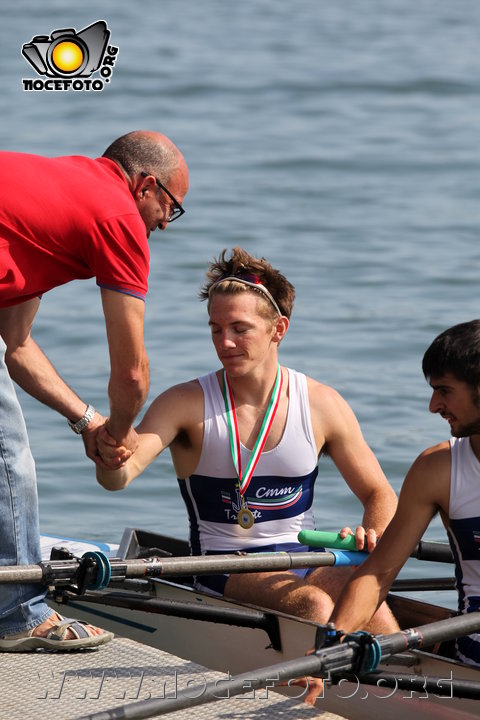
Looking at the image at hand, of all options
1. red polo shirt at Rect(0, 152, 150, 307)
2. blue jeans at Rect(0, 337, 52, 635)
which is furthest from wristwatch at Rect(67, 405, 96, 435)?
red polo shirt at Rect(0, 152, 150, 307)

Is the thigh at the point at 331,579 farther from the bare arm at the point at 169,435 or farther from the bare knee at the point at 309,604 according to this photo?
the bare arm at the point at 169,435

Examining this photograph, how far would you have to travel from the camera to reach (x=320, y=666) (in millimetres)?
3627

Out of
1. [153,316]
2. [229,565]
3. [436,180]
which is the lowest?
[229,565]

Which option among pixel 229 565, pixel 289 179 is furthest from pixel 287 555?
pixel 289 179

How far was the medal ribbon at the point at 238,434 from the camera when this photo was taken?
4969 millimetres

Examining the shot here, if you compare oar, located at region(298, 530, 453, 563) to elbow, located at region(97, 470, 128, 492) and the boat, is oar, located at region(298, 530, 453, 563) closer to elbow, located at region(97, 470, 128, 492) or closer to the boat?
the boat

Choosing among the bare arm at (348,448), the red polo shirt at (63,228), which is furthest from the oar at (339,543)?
the red polo shirt at (63,228)

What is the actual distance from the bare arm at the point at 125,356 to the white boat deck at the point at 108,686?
0.81m

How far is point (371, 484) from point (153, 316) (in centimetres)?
669

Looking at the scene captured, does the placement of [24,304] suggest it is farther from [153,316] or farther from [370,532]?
[153,316]

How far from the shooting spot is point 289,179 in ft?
55.5

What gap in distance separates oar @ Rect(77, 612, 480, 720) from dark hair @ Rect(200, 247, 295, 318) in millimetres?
1597

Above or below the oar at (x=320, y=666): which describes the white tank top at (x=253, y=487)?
above

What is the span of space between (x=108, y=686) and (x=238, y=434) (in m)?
1.19
